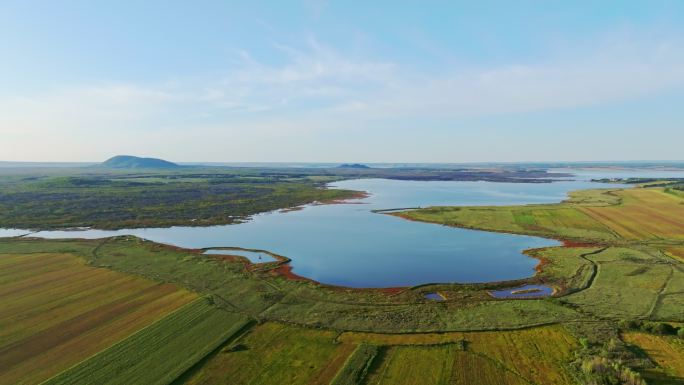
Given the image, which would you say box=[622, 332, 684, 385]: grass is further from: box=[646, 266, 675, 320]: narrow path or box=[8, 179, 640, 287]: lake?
box=[8, 179, 640, 287]: lake

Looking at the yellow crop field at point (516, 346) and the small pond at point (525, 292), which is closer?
the yellow crop field at point (516, 346)

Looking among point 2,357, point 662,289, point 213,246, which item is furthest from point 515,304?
point 213,246

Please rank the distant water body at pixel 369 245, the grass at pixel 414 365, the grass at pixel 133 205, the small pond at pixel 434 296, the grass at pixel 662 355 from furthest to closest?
the grass at pixel 133 205
the distant water body at pixel 369 245
the small pond at pixel 434 296
the grass at pixel 414 365
the grass at pixel 662 355

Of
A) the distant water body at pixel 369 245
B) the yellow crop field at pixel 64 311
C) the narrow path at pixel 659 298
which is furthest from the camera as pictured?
the distant water body at pixel 369 245

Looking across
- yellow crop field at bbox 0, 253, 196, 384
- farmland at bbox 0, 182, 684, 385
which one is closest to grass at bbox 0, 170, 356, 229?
farmland at bbox 0, 182, 684, 385

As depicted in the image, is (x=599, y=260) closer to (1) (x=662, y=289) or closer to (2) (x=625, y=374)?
(1) (x=662, y=289)

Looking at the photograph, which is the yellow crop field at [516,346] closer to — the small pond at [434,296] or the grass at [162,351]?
the small pond at [434,296]

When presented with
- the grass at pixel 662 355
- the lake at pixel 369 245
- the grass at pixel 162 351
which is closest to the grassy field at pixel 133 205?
the lake at pixel 369 245
